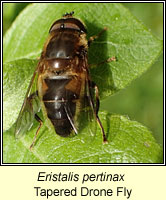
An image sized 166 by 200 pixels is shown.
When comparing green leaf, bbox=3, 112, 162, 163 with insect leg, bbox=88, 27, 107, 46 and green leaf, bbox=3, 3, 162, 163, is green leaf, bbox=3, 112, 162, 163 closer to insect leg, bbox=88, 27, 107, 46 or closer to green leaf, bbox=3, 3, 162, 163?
green leaf, bbox=3, 3, 162, 163

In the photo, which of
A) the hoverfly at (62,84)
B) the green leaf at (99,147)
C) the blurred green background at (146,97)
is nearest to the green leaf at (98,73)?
the green leaf at (99,147)

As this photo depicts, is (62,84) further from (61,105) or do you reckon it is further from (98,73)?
(98,73)

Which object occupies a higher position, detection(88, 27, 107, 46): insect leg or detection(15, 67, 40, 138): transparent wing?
detection(88, 27, 107, 46): insect leg

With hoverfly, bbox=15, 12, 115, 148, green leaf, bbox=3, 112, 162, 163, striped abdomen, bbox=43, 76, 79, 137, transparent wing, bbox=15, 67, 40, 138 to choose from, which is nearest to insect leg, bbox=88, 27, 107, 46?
hoverfly, bbox=15, 12, 115, 148

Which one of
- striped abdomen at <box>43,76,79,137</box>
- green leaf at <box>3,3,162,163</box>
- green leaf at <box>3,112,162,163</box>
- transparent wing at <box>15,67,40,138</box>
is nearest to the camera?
green leaf at <box>3,112,162,163</box>

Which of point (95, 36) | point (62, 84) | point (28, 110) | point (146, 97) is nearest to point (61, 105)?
point (62, 84)

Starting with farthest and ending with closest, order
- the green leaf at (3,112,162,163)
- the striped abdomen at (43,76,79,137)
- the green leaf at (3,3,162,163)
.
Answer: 1. the striped abdomen at (43,76,79,137)
2. the green leaf at (3,3,162,163)
3. the green leaf at (3,112,162,163)

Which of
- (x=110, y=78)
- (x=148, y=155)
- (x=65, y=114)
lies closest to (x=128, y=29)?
(x=110, y=78)

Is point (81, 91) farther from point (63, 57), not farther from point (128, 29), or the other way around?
point (128, 29)
